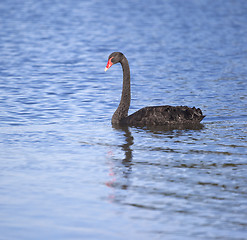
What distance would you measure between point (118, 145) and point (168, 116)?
5.25 feet

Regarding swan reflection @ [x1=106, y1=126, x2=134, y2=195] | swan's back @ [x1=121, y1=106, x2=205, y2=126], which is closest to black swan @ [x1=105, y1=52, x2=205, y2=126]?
swan's back @ [x1=121, y1=106, x2=205, y2=126]

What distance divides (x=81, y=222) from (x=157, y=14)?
30603mm

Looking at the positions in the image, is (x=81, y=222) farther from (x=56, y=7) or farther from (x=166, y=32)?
(x=56, y=7)

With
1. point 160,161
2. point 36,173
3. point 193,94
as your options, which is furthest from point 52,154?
point 193,94

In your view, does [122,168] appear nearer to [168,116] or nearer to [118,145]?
[118,145]

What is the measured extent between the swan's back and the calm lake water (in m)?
0.25

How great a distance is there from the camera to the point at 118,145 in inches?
379

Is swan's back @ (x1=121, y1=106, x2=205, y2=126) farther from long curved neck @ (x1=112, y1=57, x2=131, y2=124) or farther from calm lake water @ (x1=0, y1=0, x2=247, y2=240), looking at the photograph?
long curved neck @ (x1=112, y1=57, x2=131, y2=124)

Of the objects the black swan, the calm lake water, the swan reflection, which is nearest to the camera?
the calm lake water

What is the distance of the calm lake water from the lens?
19.9 feet

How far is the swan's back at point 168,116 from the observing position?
10.8 m

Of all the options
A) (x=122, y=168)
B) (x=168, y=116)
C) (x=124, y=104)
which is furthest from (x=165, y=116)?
(x=122, y=168)

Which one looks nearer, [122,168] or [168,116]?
[122,168]

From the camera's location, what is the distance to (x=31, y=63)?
67.6 feet
